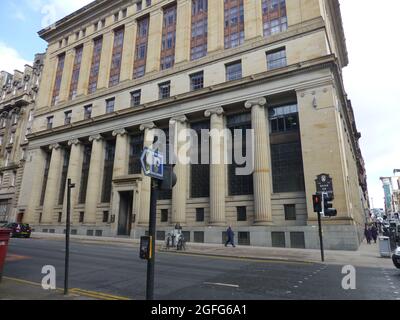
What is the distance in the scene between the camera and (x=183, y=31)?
36969mm

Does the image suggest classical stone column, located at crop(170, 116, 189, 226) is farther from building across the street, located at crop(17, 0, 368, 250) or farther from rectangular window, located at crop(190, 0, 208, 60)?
rectangular window, located at crop(190, 0, 208, 60)

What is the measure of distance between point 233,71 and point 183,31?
34.4 feet

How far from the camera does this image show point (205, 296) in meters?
7.44

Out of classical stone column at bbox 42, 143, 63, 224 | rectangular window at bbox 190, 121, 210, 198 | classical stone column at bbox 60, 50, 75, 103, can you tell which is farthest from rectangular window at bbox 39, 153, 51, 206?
rectangular window at bbox 190, 121, 210, 198

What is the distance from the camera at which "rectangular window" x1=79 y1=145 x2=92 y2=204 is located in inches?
1609

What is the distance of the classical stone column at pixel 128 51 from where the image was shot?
135 feet

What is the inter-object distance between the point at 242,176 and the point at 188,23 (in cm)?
2246

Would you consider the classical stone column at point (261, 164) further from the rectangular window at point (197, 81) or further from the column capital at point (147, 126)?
the column capital at point (147, 126)

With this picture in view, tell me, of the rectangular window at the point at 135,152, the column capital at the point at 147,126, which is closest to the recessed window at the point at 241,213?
the column capital at the point at 147,126

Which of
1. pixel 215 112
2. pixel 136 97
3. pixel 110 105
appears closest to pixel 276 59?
pixel 215 112

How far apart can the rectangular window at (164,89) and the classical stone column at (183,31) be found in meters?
3.27

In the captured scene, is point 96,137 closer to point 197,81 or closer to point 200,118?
point 200,118

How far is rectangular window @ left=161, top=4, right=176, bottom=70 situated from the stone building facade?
1267 inches
